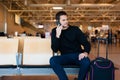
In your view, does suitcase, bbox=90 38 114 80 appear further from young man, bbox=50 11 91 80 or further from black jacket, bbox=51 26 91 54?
black jacket, bbox=51 26 91 54

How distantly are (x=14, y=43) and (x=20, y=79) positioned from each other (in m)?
0.82

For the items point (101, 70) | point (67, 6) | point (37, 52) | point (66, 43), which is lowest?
point (101, 70)

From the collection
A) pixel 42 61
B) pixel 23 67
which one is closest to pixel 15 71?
pixel 23 67

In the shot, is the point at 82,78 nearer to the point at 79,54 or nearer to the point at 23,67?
the point at 79,54

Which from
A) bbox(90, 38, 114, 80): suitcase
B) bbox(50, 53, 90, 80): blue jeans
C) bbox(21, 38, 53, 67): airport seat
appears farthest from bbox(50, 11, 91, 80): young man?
bbox(21, 38, 53, 67): airport seat

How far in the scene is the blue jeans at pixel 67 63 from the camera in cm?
352

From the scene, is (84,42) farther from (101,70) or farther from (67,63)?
(101,70)

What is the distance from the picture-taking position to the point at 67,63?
383 cm

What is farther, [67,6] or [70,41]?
[67,6]

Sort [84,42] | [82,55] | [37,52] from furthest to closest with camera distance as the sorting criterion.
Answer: [37,52]
[84,42]
[82,55]

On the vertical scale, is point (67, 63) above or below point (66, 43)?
below

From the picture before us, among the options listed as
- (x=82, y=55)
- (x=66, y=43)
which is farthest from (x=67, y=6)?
(x=82, y=55)

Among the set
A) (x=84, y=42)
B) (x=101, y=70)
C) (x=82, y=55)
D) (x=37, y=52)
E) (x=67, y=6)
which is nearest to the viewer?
(x=101, y=70)

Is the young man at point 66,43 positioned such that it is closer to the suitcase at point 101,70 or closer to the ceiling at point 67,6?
the suitcase at point 101,70
